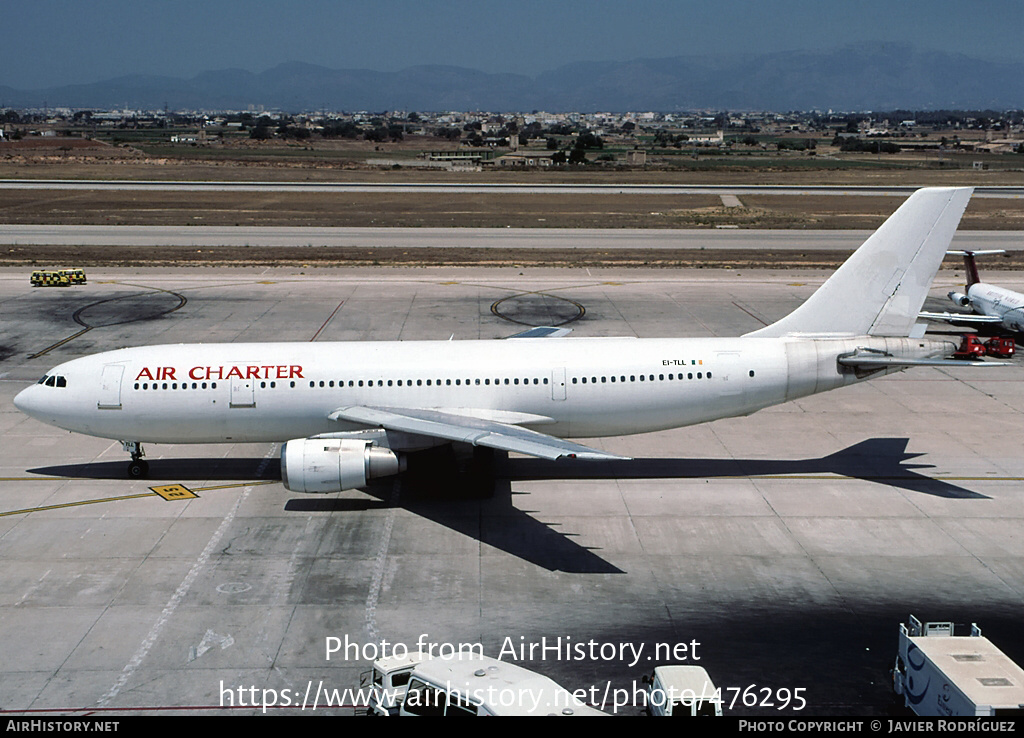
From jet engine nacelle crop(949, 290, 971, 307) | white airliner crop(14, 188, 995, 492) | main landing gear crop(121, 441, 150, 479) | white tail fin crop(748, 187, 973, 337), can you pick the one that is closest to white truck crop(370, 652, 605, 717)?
white airliner crop(14, 188, 995, 492)

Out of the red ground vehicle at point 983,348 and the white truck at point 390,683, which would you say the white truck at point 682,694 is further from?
the red ground vehicle at point 983,348

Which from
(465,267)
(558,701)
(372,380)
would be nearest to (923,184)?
(465,267)

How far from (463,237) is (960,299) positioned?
4339 centimetres

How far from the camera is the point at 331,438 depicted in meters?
26.6

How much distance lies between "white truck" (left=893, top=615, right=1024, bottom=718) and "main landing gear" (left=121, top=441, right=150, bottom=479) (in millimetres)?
23442

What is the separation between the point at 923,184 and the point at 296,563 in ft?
406

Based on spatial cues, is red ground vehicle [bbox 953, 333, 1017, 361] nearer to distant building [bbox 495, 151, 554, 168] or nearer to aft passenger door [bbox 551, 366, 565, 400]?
aft passenger door [bbox 551, 366, 565, 400]

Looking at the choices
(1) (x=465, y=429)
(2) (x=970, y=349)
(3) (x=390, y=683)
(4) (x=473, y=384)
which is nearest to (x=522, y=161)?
(2) (x=970, y=349)

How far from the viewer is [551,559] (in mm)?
23828

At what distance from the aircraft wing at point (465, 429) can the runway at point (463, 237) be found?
49.8 metres

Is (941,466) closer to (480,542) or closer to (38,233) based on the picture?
(480,542)

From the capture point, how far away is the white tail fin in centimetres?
2909

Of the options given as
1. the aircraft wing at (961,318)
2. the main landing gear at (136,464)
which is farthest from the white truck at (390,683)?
the aircraft wing at (961,318)

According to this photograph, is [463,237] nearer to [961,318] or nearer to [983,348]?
[961,318]
